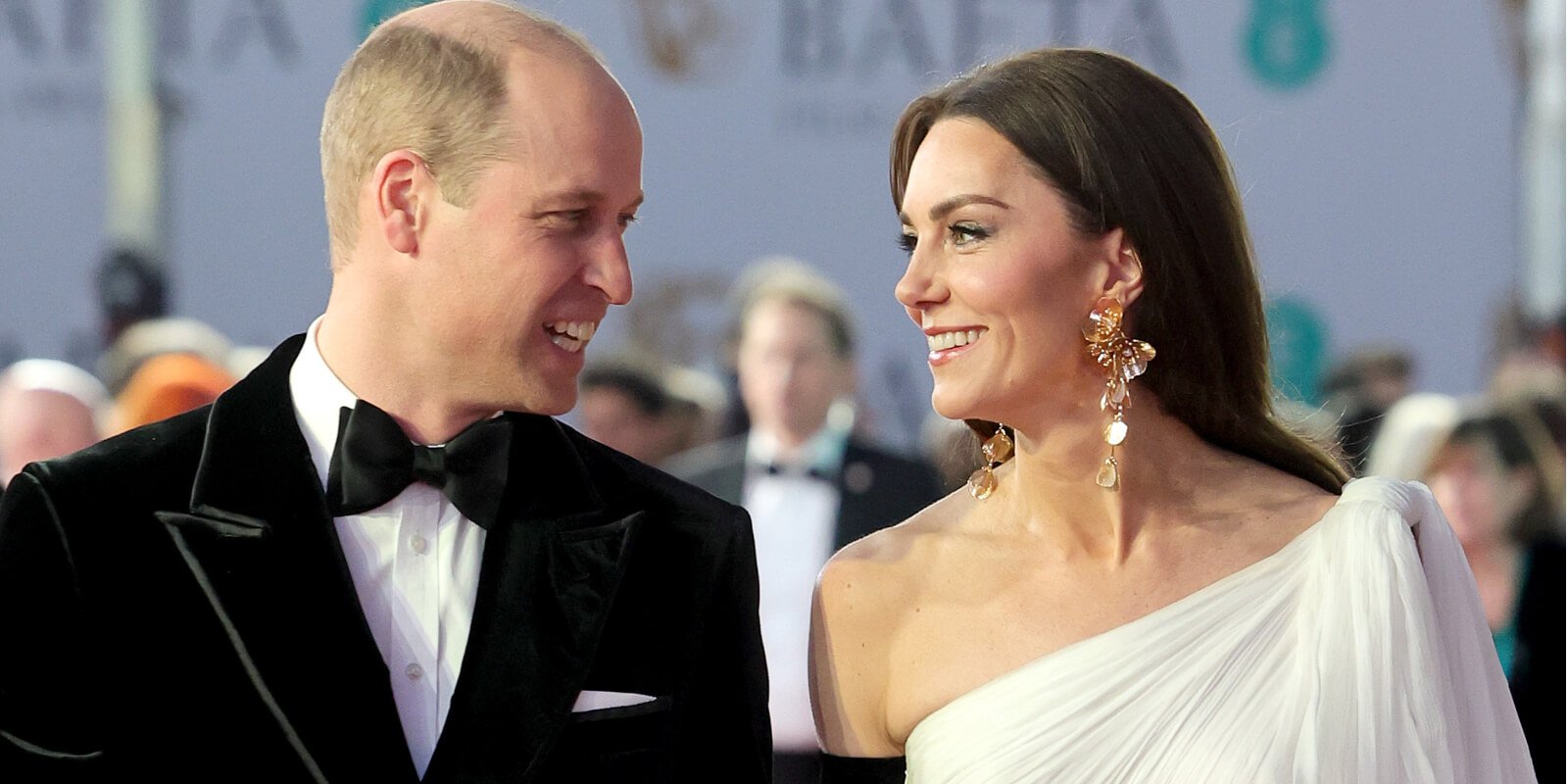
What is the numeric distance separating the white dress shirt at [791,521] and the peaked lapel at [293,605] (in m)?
3.30

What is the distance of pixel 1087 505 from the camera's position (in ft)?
9.51

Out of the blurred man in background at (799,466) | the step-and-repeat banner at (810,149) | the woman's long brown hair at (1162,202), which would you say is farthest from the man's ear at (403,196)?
the step-and-repeat banner at (810,149)

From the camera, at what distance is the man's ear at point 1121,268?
9.16 feet

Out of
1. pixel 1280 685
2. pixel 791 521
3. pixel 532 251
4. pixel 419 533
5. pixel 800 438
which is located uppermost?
pixel 532 251

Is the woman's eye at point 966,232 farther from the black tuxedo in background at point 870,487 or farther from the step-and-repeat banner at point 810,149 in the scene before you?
the step-and-repeat banner at point 810,149

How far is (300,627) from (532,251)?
52 cm

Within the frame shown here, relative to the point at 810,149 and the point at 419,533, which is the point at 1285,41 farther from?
the point at 419,533

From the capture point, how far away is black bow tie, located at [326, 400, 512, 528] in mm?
2281

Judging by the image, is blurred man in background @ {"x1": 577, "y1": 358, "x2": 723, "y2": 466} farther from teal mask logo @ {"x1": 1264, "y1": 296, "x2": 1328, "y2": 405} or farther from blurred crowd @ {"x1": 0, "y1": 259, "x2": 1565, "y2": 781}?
teal mask logo @ {"x1": 1264, "y1": 296, "x2": 1328, "y2": 405}

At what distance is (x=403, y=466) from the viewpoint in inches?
90.2

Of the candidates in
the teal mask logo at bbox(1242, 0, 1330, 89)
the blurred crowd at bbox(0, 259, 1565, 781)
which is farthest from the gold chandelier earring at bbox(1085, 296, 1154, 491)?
Result: the teal mask logo at bbox(1242, 0, 1330, 89)

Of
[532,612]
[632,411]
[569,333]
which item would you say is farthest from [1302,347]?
[532,612]

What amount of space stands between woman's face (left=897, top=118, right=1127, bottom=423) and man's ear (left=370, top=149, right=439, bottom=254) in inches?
29.3

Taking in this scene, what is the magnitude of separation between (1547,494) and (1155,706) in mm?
3003
